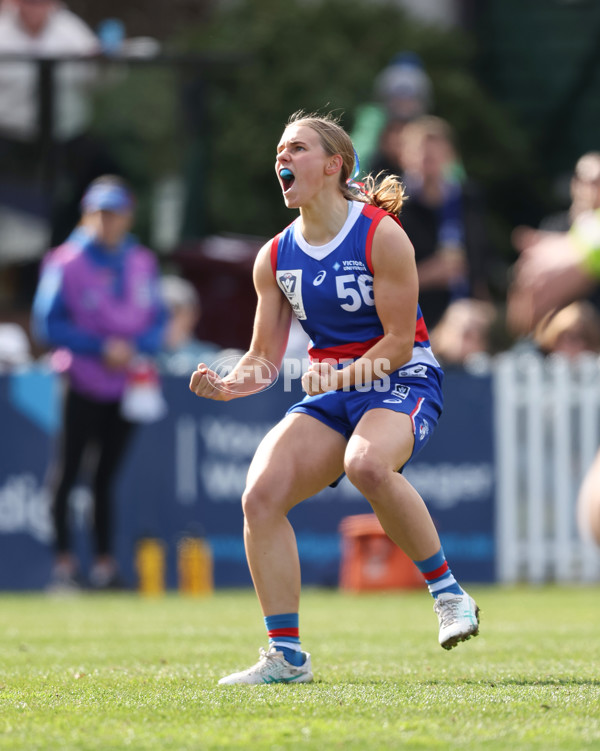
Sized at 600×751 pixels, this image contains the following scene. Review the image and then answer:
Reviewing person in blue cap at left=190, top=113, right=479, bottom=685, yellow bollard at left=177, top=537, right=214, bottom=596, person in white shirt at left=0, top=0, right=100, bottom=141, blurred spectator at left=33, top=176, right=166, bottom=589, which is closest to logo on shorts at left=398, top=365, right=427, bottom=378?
person in blue cap at left=190, top=113, right=479, bottom=685

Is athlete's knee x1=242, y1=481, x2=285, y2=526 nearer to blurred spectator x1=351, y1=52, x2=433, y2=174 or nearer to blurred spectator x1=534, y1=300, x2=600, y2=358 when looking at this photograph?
blurred spectator x1=534, y1=300, x2=600, y2=358

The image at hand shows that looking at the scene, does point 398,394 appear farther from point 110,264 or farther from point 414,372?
point 110,264

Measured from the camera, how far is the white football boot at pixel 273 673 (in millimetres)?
4828

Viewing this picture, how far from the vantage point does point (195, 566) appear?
33.9 ft

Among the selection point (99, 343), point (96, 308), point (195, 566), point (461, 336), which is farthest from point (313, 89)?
point (195, 566)

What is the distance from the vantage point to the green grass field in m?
3.62

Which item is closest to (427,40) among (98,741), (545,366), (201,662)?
(545,366)

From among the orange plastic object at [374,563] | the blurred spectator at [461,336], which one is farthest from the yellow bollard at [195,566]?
the blurred spectator at [461,336]

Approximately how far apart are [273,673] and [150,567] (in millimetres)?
5581

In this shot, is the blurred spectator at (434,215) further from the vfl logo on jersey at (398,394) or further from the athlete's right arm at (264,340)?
the vfl logo on jersey at (398,394)

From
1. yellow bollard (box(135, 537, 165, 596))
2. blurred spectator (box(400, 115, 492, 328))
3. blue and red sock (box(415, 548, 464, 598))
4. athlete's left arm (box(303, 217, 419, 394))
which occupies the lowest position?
blue and red sock (box(415, 548, 464, 598))

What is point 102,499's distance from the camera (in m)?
9.96

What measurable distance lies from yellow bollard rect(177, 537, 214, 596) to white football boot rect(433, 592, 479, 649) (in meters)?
5.40

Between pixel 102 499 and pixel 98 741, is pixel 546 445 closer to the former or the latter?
pixel 102 499
